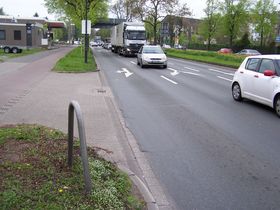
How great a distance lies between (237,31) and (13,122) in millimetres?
59075

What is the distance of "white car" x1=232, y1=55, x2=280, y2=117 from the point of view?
1013 cm

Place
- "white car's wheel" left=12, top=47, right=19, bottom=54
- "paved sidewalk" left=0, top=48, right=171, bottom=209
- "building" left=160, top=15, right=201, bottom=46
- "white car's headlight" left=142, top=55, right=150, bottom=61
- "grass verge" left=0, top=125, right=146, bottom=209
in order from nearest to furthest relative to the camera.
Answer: "grass verge" left=0, top=125, right=146, bottom=209 → "paved sidewalk" left=0, top=48, right=171, bottom=209 → "white car's headlight" left=142, top=55, right=150, bottom=61 → "white car's wheel" left=12, top=47, right=19, bottom=54 → "building" left=160, top=15, right=201, bottom=46

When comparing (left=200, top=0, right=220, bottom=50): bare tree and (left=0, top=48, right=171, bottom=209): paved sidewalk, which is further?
(left=200, top=0, right=220, bottom=50): bare tree

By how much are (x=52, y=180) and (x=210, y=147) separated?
10.8 feet

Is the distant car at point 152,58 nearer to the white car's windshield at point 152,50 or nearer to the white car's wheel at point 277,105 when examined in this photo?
the white car's windshield at point 152,50

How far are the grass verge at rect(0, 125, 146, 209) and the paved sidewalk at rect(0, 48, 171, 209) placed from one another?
1.20 feet

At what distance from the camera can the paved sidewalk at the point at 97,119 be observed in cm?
541

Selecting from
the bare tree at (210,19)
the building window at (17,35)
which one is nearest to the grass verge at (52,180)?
the building window at (17,35)

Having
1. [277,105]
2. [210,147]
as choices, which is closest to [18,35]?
[277,105]

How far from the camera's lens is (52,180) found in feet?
15.0

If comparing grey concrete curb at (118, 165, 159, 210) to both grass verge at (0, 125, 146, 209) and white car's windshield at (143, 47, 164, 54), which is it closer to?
grass verge at (0, 125, 146, 209)

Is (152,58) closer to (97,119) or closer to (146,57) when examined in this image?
(146,57)

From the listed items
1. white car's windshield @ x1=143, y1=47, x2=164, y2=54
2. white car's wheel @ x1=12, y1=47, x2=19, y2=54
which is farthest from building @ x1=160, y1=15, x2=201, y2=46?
white car's windshield @ x1=143, y1=47, x2=164, y2=54

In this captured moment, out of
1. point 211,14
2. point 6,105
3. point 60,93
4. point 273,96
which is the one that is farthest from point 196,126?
point 211,14
